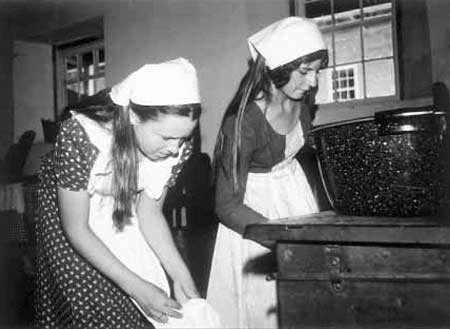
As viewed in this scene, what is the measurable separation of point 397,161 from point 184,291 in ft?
1.84

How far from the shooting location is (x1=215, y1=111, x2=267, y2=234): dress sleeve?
148 cm

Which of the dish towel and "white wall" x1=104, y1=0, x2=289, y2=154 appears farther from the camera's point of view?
"white wall" x1=104, y1=0, x2=289, y2=154

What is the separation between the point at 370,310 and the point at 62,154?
0.69 metres

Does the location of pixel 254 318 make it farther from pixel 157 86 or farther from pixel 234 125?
pixel 157 86

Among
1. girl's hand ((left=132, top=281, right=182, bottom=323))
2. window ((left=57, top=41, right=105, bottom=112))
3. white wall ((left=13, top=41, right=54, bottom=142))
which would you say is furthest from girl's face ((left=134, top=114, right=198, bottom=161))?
white wall ((left=13, top=41, right=54, bottom=142))

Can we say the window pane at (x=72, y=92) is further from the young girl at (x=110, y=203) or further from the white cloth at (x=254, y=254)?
the young girl at (x=110, y=203)

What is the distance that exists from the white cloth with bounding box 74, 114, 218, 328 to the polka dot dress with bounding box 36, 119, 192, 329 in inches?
1.1

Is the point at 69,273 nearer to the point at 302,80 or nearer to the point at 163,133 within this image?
the point at 163,133

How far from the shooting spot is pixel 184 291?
1207 millimetres

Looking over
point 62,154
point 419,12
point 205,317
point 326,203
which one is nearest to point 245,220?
point 205,317

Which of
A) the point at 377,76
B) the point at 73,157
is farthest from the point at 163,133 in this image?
the point at 377,76

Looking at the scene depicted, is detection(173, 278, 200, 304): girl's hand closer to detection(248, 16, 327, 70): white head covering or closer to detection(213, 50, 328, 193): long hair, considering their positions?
detection(213, 50, 328, 193): long hair

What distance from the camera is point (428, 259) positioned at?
0.82 m

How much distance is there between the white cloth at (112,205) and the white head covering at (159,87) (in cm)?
10
